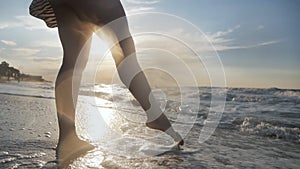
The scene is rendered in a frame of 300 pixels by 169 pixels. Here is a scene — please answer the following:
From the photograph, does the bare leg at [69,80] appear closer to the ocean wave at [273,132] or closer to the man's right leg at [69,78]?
the man's right leg at [69,78]

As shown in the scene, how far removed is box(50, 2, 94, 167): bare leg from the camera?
1.94 m

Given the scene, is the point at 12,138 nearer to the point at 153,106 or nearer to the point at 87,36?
the point at 87,36

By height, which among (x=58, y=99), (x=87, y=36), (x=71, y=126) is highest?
(x=87, y=36)

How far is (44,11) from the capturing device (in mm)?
2219

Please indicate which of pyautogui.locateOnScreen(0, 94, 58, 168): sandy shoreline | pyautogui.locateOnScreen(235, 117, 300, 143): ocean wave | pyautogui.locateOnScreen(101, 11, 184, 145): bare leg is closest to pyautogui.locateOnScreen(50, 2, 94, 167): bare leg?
pyautogui.locateOnScreen(0, 94, 58, 168): sandy shoreline

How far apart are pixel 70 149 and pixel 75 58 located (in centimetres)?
66

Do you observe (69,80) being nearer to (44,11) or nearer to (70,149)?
(70,149)

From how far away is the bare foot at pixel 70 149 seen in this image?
179cm

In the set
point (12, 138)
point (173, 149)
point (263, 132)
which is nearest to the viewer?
point (173, 149)

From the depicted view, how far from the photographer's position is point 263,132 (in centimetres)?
376

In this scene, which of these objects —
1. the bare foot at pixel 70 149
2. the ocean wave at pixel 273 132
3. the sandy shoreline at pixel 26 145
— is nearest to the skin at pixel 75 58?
the bare foot at pixel 70 149

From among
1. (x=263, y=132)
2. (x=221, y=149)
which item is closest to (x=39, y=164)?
(x=221, y=149)

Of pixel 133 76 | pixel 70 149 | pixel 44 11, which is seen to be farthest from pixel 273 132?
pixel 44 11

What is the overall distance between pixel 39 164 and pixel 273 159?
1660 millimetres
